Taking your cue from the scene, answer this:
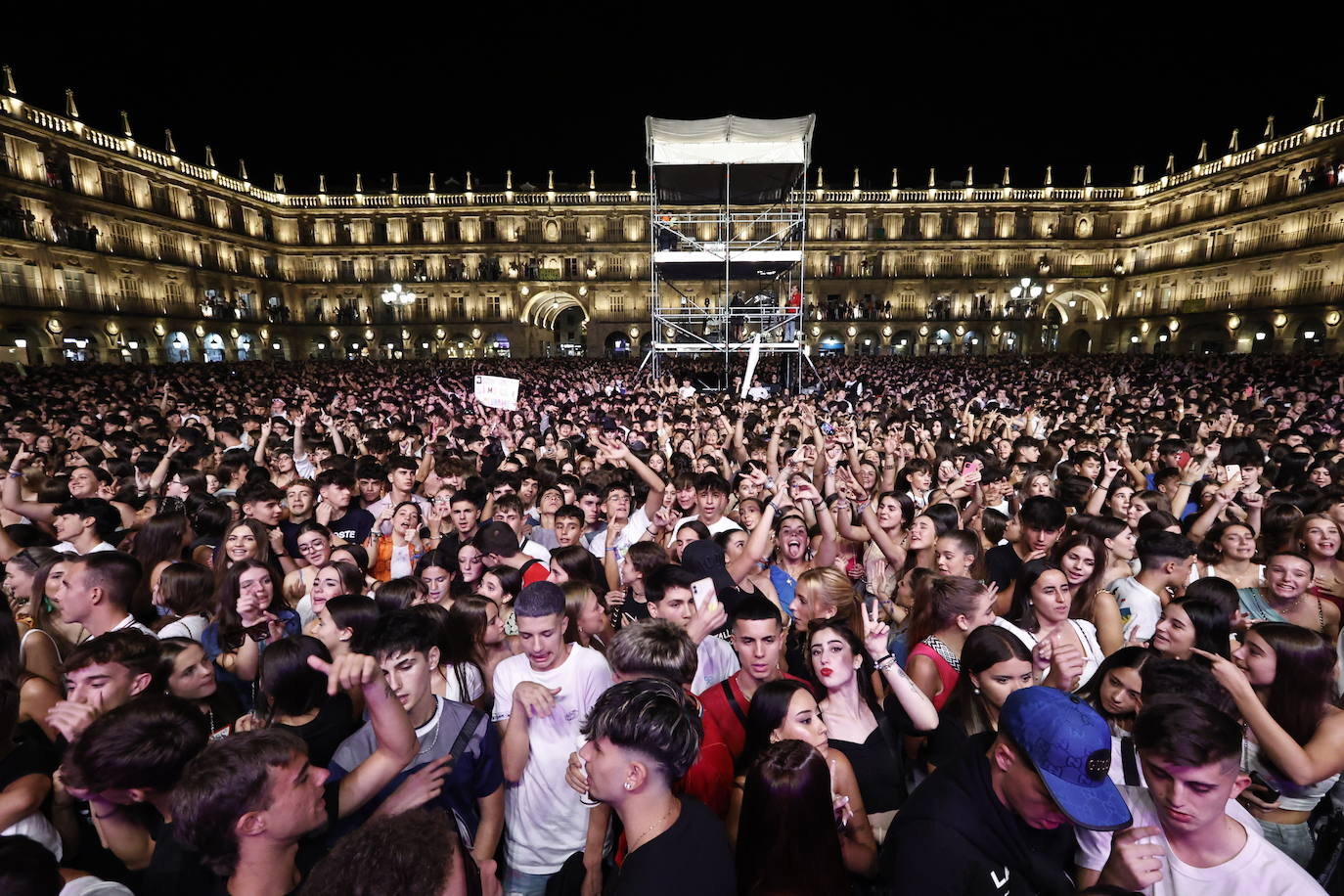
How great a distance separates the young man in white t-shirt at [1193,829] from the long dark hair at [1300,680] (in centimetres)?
108

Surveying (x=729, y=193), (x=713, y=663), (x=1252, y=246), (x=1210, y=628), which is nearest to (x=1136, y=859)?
(x=1210, y=628)

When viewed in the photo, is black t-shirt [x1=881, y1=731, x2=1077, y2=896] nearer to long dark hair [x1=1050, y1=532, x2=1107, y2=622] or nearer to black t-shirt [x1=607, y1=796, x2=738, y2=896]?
black t-shirt [x1=607, y1=796, x2=738, y2=896]

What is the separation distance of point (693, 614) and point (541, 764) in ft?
3.75

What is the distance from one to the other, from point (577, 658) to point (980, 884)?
1.92 meters

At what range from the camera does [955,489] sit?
6.79 m

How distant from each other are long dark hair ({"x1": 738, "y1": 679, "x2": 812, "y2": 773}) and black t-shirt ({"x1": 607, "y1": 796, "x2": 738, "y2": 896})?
1.60 ft

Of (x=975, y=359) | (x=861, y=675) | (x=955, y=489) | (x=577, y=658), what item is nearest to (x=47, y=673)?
(x=577, y=658)

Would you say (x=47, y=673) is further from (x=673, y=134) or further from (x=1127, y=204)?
(x=1127, y=204)

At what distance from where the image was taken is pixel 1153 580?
4.26 meters

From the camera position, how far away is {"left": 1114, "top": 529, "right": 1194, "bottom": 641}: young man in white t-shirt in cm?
406

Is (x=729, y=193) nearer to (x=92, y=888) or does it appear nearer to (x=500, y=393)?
(x=500, y=393)

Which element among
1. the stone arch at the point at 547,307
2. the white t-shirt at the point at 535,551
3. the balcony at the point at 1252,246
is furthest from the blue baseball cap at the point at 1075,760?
the stone arch at the point at 547,307

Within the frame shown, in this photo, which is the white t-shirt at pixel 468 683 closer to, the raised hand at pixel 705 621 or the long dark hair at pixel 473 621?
the long dark hair at pixel 473 621

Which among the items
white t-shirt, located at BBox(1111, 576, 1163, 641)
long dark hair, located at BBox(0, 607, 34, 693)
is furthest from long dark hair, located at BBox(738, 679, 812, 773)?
long dark hair, located at BBox(0, 607, 34, 693)
